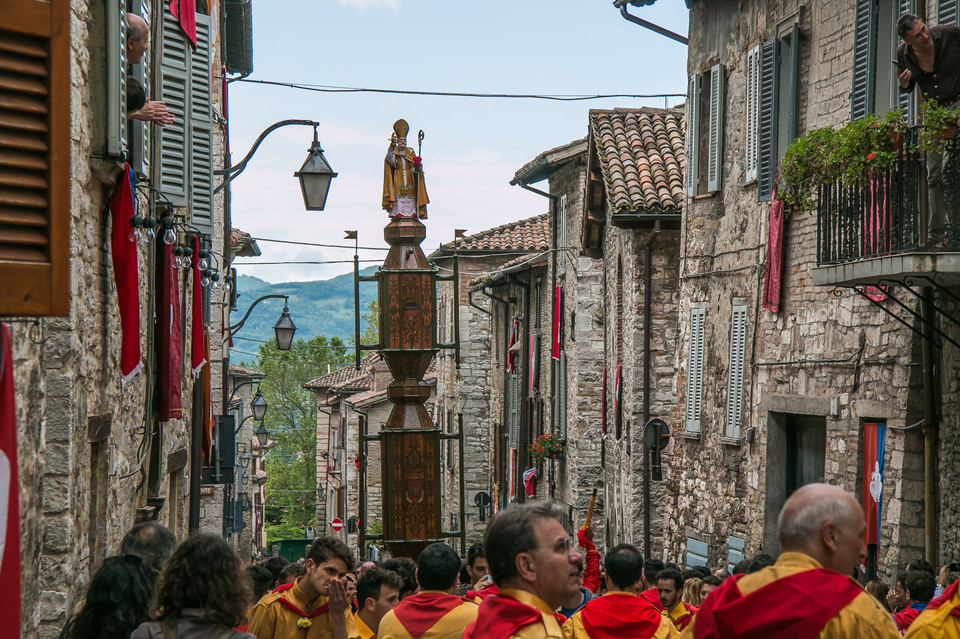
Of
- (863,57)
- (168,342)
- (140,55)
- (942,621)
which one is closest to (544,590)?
(942,621)

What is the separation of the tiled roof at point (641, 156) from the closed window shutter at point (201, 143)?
26.8ft

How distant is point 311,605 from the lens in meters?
5.83

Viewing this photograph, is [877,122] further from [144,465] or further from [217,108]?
[217,108]

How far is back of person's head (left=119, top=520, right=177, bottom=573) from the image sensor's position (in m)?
4.88

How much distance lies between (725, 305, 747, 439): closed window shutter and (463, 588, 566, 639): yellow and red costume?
10735mm

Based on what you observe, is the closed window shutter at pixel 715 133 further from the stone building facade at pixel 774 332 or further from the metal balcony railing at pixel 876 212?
the metal balcony railing at pixel 876 212

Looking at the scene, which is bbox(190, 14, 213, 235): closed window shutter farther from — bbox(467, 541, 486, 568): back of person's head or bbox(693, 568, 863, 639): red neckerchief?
bbox(693, 568, 863, 639): red neckerchief

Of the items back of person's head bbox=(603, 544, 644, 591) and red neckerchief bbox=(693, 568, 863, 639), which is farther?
back of person's head bbox=(603, 544, 644, 591)

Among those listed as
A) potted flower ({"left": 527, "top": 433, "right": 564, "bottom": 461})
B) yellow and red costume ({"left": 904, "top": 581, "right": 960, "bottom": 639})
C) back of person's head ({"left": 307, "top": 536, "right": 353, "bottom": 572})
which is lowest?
potted flower ({"left": 527, "top": 433, "right": 564, "bottom": 461})

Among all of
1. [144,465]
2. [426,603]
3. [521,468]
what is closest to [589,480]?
[521,468]

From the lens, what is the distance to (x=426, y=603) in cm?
551

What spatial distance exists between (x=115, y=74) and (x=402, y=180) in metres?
9.20

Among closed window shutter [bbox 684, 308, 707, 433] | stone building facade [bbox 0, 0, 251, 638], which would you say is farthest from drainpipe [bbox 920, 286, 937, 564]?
stone building facade [bbox 0, 0, 251, 638]

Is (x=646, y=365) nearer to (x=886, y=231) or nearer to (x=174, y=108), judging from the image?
(x=886, y=231)
